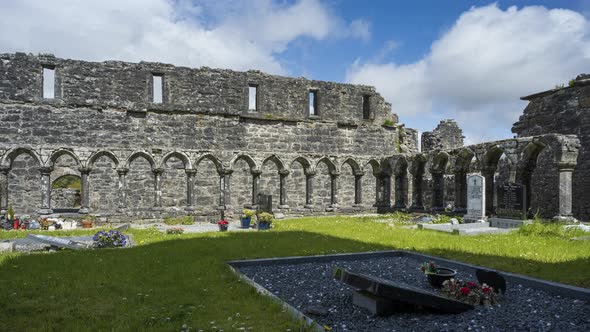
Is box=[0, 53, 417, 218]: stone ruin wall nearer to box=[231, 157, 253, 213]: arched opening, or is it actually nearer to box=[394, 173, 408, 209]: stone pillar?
box=[231, 157, 253, 213]: arched opening

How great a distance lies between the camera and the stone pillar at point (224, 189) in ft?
62.6

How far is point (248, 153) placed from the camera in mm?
20250

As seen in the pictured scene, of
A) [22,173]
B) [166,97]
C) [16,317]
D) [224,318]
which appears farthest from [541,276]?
[22,173]

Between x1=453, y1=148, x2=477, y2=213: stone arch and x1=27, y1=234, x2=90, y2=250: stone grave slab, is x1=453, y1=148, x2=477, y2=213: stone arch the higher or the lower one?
the higher one

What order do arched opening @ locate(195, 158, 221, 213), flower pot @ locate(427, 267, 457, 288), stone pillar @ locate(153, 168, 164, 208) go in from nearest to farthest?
1. flower pot @ locate(427, 267, 457, 288)
2. stone pillar @ locate(153, 168, 164, 208)
3. arched opening @ locate(195, 158, 221, 213)

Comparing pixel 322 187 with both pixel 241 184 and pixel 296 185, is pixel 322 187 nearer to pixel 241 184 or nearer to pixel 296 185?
pixel 296 185

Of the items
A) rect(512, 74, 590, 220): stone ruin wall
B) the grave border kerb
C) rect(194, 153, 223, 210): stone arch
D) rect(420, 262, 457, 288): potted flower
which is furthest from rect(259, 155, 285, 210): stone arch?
rect(420, 262, 457, 288): potted flower

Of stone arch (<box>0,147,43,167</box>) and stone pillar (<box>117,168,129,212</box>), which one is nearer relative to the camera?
stone arch (<box>0,147,43,167</box>)

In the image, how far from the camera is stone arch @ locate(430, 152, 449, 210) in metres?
18.5

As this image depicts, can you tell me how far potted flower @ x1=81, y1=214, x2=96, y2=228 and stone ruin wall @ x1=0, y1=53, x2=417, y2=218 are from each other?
0.97 m

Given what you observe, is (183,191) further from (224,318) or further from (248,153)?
(224,318)

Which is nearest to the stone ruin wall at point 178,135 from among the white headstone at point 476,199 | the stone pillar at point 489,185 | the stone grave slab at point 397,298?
the stone pillar at point 489,185

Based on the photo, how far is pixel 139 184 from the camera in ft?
70.1

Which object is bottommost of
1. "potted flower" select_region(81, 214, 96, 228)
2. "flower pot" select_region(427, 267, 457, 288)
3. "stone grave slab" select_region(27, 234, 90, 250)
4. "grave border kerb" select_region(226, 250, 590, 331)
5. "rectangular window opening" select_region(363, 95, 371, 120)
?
"potted flower" select_region(81, 214, 96, 228)
